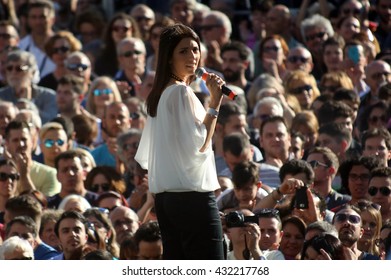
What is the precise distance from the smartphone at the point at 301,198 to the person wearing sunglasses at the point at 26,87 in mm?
5309

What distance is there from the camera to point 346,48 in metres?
15.5

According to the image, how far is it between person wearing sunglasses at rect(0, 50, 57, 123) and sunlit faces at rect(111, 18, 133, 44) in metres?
1.22

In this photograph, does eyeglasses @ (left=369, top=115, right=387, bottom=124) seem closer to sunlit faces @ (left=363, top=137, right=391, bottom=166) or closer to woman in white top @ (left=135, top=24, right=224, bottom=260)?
sunlit faces @ (left=363, top=137, right=391, bottom=166)

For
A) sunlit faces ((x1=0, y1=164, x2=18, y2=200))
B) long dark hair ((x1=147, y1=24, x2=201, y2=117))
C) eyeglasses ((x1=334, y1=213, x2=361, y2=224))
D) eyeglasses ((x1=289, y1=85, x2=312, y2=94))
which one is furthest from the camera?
eyeglasses ((x1=289, y1=85, x2=312, y2=94))

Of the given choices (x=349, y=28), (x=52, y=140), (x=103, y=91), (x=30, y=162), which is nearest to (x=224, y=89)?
(x=30, y=162)

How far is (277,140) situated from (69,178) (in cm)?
178

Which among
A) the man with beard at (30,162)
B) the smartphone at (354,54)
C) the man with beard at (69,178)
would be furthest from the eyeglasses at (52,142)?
the smartphone at (354,54)

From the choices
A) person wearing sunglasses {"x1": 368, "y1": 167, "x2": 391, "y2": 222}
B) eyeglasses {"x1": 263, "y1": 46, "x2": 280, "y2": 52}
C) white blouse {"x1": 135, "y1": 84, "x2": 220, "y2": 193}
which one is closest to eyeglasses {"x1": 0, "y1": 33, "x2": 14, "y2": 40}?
eyeglasses {"x1": 263, "y1": 46, "x2": 280, "y2": 52}

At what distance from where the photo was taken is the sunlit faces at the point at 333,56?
15455 mm

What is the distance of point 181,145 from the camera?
8.10 meters

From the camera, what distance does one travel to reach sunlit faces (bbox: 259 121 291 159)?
42.5ft

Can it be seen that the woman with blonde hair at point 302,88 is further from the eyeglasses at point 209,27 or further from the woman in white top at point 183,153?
the woman in white top at point 183,153
